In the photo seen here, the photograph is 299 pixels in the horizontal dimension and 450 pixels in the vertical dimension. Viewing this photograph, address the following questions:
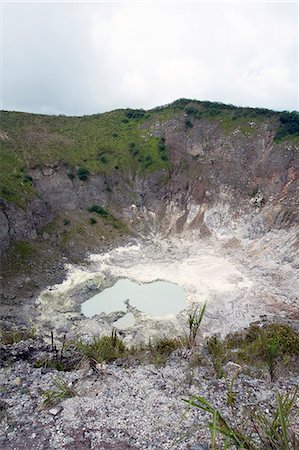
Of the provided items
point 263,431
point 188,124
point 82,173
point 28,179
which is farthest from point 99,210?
point 263,431

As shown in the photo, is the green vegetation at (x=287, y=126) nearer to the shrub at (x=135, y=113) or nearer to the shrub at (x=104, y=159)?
the shrub at (x=135, y=113)

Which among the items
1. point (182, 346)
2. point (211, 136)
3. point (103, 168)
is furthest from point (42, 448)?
point (211, 136)

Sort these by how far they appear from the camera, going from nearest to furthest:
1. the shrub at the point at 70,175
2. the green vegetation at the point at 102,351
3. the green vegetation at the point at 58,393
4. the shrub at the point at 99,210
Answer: the green vegetation at the point at 58,393 < the green vegetation at the point at 102,351 < the shrub at the point at 99,210 < the shrub at the point at 70,175

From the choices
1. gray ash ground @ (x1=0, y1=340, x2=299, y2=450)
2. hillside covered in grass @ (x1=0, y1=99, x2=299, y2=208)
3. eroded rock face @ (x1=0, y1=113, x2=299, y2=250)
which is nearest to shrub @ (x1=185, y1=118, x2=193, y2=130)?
hillside covered in grass @ (x1=0, y1=99, x2=299, y2=208)

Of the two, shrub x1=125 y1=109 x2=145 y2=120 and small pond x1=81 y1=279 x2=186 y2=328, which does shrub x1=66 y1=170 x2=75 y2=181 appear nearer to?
shrub x1=125 y1=109 x2=145 y2=120

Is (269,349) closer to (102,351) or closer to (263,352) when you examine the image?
(263,352)

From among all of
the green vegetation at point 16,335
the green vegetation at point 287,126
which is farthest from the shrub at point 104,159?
the green vegetation at point 16,335
